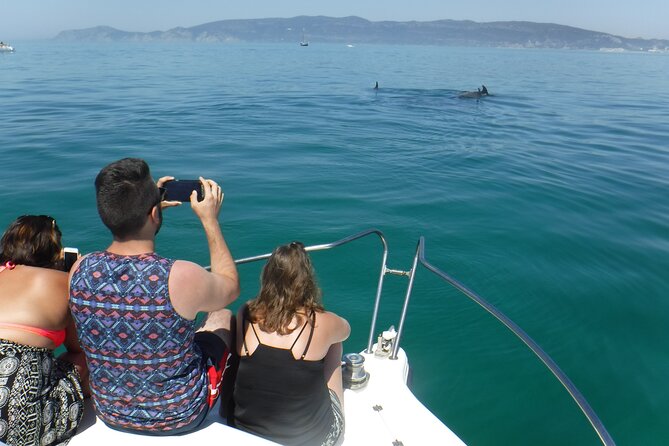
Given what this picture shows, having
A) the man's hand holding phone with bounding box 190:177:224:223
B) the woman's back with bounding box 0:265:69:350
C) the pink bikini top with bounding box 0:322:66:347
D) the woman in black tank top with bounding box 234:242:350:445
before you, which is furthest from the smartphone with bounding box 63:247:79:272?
the woman in black tank top with bounding box 234:242:350:445

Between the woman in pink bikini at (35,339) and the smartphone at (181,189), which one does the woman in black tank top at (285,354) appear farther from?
the woman in pink bikini at (35,339)

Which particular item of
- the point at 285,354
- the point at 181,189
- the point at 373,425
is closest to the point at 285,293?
the point at 285,354

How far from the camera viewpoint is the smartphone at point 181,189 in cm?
257

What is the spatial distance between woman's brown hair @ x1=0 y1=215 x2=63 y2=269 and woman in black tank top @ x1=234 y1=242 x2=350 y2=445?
100 cm

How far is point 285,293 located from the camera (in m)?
2.69

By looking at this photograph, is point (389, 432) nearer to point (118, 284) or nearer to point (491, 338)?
point (118, 284)

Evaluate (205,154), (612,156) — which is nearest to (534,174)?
(612,156)

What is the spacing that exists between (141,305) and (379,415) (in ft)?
5.82

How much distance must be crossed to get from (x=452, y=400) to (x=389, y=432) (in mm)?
2188

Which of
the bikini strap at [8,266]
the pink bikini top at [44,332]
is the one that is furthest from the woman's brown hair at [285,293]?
the bikini strap at [8,266]

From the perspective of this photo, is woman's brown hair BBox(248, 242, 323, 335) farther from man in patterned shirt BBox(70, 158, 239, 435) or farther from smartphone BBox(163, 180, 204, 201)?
smartphone BBox(163, 180, 204, 201)

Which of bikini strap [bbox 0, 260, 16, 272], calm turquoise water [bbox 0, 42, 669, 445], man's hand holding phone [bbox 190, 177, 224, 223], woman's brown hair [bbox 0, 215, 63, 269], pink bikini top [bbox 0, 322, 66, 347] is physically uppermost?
man's hand holding phone [bbox 190, 177, 224, 223]

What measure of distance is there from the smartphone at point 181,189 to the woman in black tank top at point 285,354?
1.72ft

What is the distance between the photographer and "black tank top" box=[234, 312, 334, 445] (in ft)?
8.58
